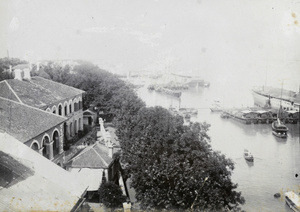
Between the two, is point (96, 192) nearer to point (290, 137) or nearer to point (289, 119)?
point (290, 137)

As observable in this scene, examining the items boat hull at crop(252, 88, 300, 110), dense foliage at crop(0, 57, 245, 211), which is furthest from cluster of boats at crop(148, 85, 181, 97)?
dense foliage at crop(0, 57, 245, 211)

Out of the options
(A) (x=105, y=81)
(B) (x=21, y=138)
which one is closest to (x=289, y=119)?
(A) (x=105, y=81)

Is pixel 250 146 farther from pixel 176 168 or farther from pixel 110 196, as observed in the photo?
pixel 110 196

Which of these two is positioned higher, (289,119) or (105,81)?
(105,81)

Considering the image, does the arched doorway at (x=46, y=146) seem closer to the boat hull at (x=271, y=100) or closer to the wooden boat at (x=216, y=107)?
the wooden boat at (x=216, y=107)

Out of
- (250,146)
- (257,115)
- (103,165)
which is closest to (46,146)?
(103,165)

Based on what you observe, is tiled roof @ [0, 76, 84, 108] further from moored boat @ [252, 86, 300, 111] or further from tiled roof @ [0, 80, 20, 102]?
moored boat @ [252, 86, 300, 111]
